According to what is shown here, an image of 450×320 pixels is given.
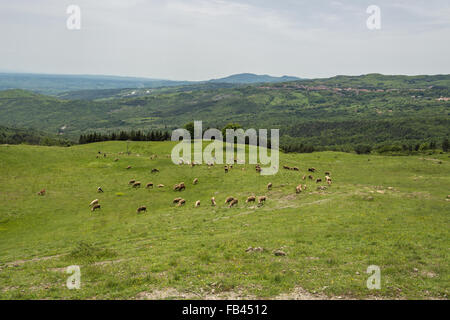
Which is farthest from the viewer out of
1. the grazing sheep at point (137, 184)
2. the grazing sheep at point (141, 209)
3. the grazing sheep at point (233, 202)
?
the grazing sheep at point (137, 184)

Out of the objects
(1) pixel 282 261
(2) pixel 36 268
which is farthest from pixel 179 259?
(2) pixel 36 268

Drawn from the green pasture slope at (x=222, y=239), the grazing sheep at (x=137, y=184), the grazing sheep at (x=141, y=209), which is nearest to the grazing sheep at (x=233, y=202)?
the green pasture slope at (x=222, y=239)

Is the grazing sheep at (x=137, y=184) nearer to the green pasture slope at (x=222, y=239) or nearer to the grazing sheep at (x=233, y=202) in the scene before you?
the green pasture slope at (x=222, y=239)

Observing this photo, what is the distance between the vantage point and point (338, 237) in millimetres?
19984

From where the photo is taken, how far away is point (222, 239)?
20.7 metres

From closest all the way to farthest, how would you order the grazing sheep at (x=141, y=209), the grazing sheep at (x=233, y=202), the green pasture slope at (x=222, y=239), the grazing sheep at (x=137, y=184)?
the green pasture slope at (x=222, y=239) < the grazing sheep at (x=233, y=202) < the grazing sheep at (x=141, y=209) < the grazing sheep at (x=137, y=184)

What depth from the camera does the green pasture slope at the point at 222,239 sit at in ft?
43.4

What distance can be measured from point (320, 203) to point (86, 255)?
23.6m

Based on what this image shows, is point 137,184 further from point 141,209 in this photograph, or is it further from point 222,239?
point 222,239

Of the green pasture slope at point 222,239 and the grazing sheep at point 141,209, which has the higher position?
the green pasture slope at point 222,239

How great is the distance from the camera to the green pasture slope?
43.4 ft

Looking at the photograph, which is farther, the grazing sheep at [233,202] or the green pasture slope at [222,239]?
the grazing sheep at [233,202]

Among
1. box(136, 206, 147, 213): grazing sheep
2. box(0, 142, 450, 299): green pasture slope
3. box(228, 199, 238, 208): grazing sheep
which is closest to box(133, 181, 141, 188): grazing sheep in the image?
box(0, 142, 450, 299): green pasture slope

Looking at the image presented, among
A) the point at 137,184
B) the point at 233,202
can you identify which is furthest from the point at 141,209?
the point at 137,184
